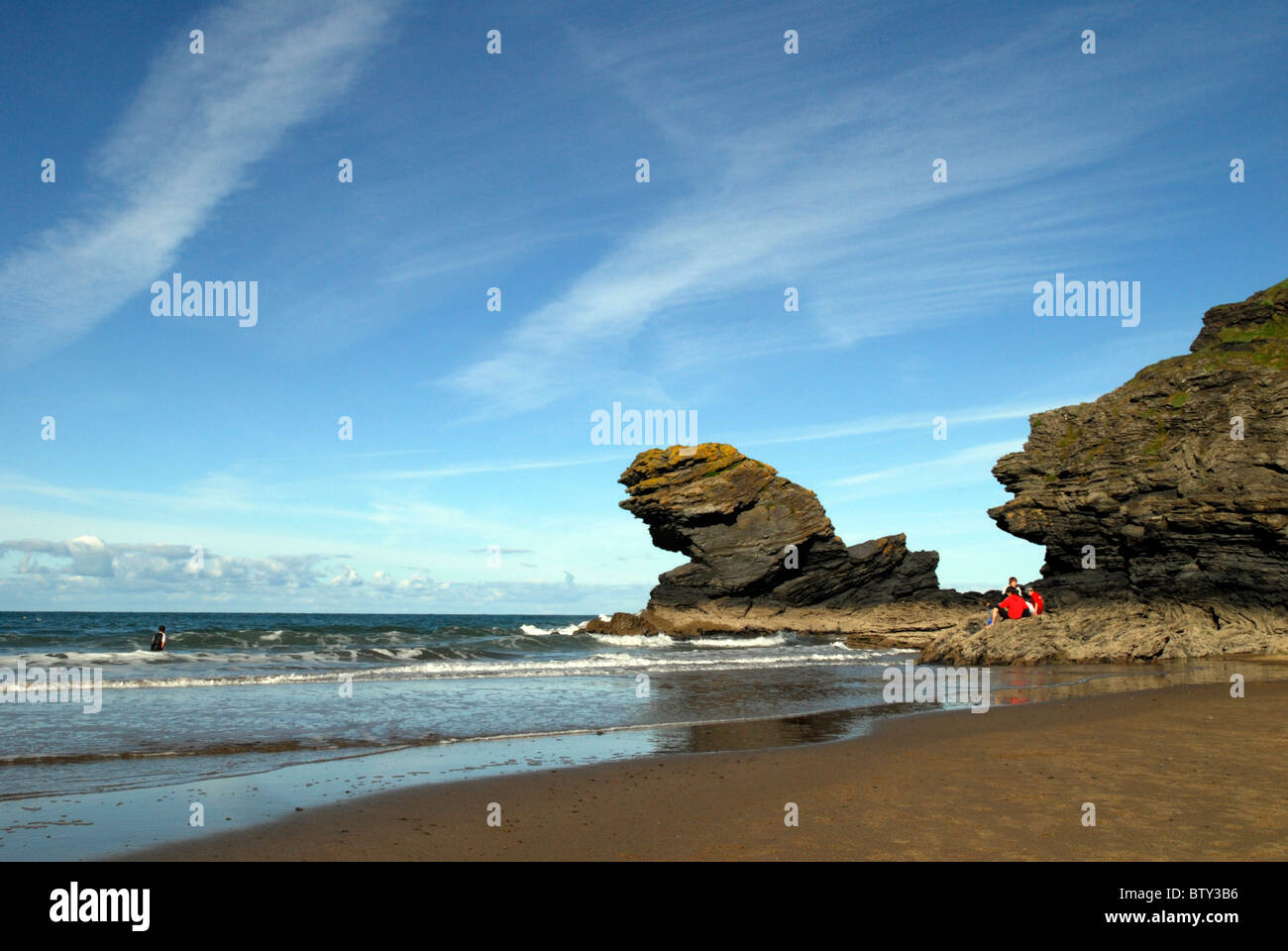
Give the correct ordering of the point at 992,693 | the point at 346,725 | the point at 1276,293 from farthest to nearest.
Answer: the point at 1276,293, the point at 992,693, the point at 346,725

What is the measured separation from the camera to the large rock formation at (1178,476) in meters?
29.1

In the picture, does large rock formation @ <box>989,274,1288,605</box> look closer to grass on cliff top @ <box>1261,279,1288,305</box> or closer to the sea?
grass on cliff top @ <box>1261,279,1288,305</box>

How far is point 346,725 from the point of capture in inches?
581

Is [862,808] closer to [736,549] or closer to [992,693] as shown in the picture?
[992,693]

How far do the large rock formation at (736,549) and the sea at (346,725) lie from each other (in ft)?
97.3

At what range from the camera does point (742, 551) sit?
61.6m

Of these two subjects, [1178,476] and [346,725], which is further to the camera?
[1178,476]

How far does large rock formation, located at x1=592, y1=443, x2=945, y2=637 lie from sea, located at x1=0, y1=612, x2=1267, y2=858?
2967cm

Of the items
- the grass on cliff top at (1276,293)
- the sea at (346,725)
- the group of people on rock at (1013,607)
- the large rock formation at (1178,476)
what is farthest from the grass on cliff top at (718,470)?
the grass on cliff top at (1276,293)

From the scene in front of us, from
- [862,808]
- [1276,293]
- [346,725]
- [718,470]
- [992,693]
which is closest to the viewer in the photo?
[862,808]

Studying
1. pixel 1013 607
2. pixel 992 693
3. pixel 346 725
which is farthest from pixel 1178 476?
pixel 346 725

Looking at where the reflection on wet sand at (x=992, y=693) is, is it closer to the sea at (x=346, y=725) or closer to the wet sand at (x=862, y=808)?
the sea at (x=346, y=725)

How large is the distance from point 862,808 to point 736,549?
177ft

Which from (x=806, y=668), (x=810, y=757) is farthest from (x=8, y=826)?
(x=806, y=668)
